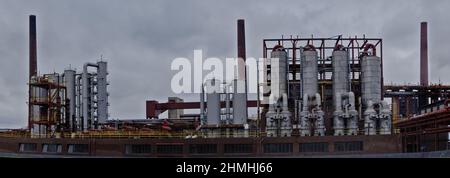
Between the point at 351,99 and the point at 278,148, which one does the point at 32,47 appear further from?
the point at 351,99

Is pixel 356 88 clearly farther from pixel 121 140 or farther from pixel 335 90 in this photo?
pixel 121 140

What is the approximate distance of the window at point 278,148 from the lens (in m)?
43.8

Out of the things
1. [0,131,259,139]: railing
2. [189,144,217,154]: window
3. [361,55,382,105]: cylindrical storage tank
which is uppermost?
[361,55,382,105]: cylindrical storage tank

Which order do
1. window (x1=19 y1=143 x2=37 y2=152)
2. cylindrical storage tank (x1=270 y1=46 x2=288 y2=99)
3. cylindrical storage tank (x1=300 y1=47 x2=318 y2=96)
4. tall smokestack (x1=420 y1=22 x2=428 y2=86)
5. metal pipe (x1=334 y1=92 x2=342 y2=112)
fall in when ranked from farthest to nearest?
tall smokestack (x1=420 y1=22 x2=428 y2=86), window (x1=19 y1=143 x2=37 y2=152), cylindrical storage tank (x1=270 y1=46 x2=288 y2=99), cylindrical storage tank (x1=300 y1=47 x2=318 y2=96), metal pipe (x1=334 y1=92 x2=342 y2=112)

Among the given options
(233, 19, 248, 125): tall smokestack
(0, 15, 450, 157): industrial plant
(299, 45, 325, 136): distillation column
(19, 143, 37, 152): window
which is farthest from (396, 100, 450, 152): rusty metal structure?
(19, 143, 37, 152): window

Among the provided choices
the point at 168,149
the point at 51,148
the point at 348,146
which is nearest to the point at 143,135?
the point at 168,149

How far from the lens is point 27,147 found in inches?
1973

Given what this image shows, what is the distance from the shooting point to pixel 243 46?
57.0 meters

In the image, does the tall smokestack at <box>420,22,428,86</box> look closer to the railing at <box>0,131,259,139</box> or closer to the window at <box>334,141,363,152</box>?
the window at <box>334,141,363,152</box>

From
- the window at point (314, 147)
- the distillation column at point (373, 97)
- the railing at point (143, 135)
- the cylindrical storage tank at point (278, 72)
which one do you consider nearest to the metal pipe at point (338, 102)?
the distillation column at point (373, 97)

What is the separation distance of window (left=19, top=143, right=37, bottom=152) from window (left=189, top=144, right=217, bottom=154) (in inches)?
646

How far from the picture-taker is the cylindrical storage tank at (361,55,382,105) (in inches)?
1852
